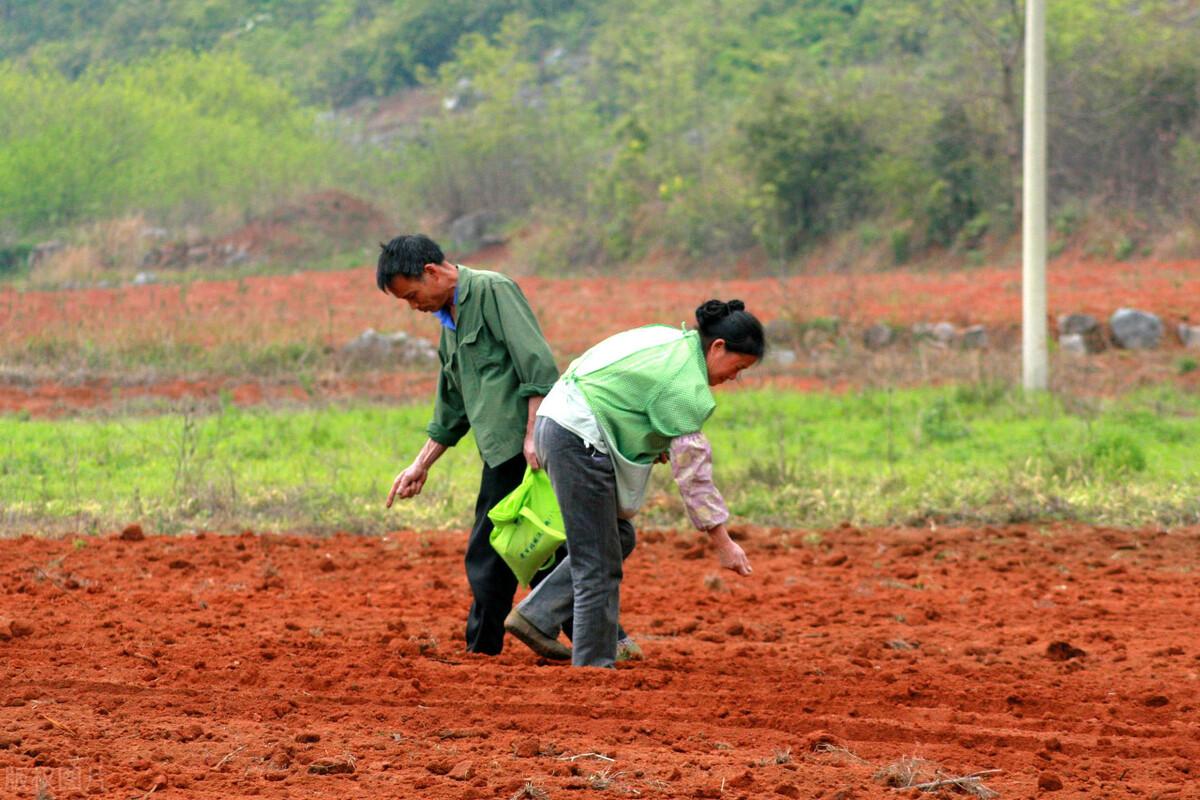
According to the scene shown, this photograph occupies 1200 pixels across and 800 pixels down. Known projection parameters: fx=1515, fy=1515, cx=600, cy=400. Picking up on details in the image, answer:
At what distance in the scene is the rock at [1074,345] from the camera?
56.3ft

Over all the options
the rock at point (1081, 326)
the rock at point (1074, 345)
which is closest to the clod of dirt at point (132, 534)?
the rock at point (1074, 345)

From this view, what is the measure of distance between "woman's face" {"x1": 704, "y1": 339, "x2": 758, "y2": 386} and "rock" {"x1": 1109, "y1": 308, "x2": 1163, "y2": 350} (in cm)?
1342

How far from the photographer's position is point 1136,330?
1753cm

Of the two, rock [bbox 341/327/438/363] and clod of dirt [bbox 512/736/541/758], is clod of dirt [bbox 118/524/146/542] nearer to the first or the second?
clod of dirt [bbox 512/736/541/758]

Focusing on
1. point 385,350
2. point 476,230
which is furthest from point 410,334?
point 476,230

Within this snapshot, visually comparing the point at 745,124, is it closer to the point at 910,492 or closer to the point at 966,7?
the point at 966,7

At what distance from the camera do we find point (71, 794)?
3936mm

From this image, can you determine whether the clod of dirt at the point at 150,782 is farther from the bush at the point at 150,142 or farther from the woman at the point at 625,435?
the bush at the point at 150,142

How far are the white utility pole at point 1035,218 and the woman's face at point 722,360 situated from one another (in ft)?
32.5

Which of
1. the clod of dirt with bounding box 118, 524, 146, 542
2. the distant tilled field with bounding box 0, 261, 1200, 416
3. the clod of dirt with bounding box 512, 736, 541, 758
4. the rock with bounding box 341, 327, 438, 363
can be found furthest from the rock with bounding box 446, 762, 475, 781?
the rock with bounding box 341, 327, 438, 363

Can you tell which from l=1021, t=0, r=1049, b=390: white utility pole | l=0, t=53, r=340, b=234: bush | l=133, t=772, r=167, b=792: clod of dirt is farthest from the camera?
l=0, t=53, r=340, b=234: bush

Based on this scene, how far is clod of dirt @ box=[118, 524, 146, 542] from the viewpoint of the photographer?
8.80 m

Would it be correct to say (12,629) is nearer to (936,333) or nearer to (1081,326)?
(936,333)

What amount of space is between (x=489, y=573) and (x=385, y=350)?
42.5 feet
